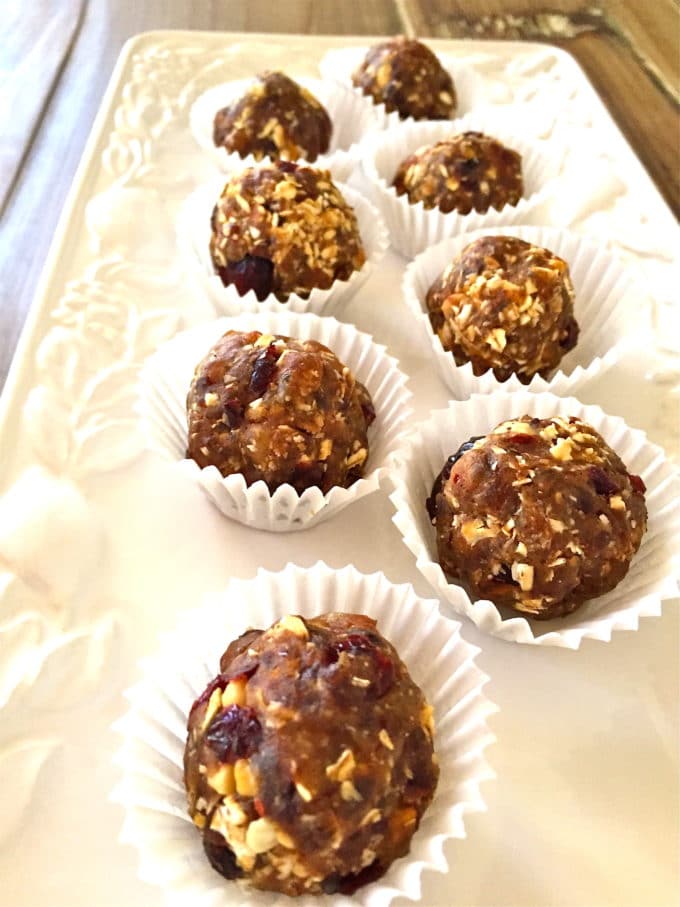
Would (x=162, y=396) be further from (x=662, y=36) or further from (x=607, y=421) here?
(x=662, y=36)

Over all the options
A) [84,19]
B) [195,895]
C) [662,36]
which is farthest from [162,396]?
[662,36]

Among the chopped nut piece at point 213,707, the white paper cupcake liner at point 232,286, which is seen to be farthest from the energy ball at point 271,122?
the chopped nut piece at point 213,707

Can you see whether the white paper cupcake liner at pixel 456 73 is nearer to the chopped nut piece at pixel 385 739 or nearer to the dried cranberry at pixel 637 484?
the dried cranberry at pixel 637 484

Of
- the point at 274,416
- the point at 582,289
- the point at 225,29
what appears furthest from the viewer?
the point at 225,29

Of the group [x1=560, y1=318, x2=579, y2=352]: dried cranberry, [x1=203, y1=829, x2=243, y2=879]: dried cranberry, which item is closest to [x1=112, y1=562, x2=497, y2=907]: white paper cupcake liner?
[x1=203, y1=829, x2=243, y2=879]: dried cranberry

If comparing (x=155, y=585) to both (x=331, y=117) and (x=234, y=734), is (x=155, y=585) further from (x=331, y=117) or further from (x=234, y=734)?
(x=331, y=117)

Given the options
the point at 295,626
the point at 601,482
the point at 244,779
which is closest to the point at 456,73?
the point at 601,482
